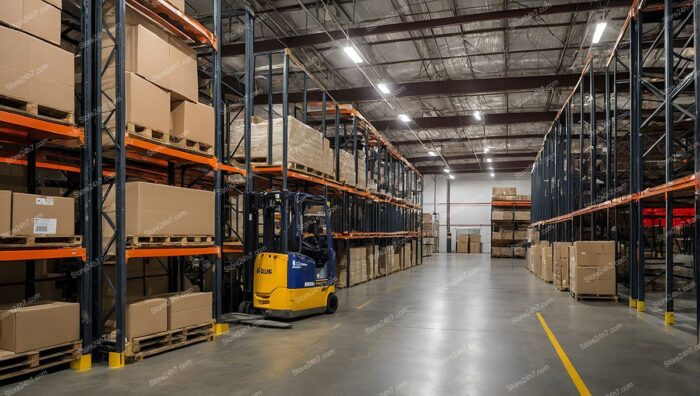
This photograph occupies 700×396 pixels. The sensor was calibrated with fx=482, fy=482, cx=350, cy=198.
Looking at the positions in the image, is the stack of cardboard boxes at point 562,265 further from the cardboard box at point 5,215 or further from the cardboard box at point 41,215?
the cardboard box at point 5,215

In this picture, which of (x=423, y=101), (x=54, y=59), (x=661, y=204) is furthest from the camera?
(x=423, y=101)

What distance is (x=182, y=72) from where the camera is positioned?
270 inches

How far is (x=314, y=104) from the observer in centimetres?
1391

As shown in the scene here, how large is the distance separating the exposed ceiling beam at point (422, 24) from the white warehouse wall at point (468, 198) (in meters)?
28.2

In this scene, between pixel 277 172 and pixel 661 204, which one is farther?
pixel 661 204

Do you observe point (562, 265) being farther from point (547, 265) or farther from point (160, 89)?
point (160, 89)

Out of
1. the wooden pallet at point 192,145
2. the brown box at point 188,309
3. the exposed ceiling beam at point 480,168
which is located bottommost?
the brown box at point 188,309

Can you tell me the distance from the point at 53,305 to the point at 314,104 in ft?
31.6

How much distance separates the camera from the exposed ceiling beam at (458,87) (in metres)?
16.0

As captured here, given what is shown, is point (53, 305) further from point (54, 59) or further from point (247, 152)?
point (247, 152)

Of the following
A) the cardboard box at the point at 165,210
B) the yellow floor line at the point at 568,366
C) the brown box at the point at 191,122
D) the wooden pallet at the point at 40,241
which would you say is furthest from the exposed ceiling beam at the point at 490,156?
the wooden pallet at the point at 40,241

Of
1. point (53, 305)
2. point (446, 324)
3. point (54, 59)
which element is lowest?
point (446, 324)

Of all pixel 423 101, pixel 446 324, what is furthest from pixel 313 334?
pixel 423 101

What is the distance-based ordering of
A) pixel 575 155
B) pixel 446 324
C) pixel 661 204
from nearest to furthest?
pixel 446 324 < pixel 661 204 < pixel 575 155
